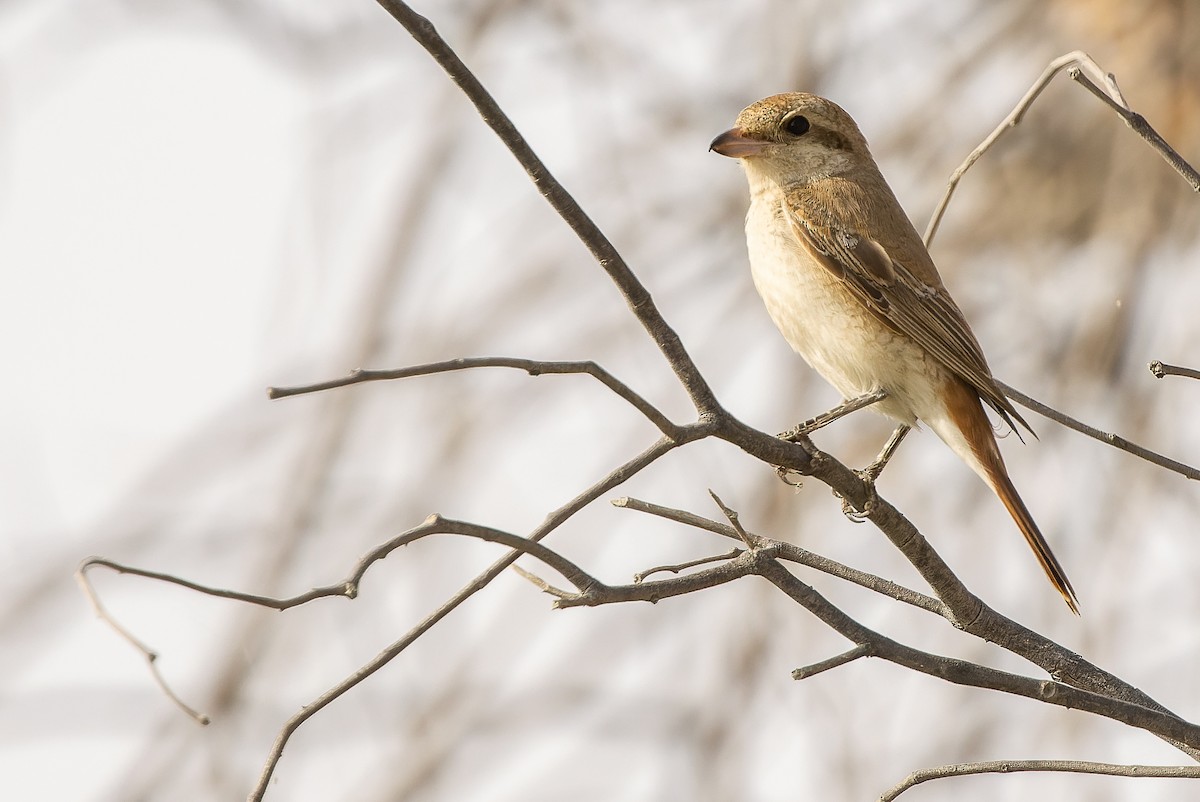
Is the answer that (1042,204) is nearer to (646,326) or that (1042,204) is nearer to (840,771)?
(840,771)

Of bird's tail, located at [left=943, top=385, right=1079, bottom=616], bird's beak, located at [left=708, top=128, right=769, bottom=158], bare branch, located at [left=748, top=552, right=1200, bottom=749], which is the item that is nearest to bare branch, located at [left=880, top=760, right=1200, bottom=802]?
bare branch, located at [left=748, top=552, right=1200, bottom=749]

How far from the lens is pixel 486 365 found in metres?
1.85

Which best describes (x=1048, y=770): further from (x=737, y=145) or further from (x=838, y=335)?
(x=737, y=145)

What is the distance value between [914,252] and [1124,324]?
1.39 m

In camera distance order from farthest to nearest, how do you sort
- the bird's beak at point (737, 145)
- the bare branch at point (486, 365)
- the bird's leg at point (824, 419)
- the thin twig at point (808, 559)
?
1. the bird's beak at point (737, 145)
2. the bird's leg at point (824, 419)
3. the thin twig at point (808, 559)
4. the bare branch at point (486, 365)

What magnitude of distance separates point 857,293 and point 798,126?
2.05 feet

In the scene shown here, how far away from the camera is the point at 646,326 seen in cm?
209

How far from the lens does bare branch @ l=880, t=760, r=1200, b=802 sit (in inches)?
81.5

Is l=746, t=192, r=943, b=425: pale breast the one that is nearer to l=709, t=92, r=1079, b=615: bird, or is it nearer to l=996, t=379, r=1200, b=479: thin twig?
l=709, t=92, r=1079, b=615: bird

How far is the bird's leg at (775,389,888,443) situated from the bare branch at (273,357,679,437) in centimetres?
73

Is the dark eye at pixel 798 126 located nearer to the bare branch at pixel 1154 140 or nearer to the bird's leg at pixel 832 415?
the bird's leg at pixel 832 415

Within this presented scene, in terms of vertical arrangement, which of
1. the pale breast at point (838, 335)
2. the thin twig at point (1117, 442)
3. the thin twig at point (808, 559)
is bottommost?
the thin twig at point (808, 559)

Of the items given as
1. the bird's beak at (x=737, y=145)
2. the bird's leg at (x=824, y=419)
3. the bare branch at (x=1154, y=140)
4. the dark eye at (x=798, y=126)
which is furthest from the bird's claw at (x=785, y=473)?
the dark eye at (x=798, y=126)

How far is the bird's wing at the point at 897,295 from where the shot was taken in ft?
12.6
